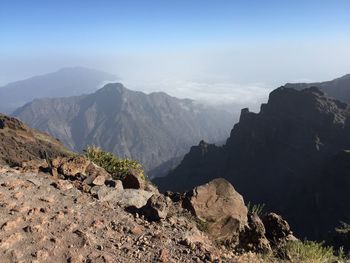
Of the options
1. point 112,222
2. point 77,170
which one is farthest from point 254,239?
point 77,170

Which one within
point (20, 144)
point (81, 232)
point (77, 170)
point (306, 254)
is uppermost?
point (81, 232)

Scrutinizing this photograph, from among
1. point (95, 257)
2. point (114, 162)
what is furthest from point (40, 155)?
point (95, 257)

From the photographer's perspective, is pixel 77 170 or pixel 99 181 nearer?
pixel 99 181

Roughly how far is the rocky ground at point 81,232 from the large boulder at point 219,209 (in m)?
2.37

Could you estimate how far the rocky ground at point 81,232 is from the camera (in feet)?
40.8

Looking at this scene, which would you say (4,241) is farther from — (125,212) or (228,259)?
(228,259)

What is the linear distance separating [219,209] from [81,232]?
7.89 metres

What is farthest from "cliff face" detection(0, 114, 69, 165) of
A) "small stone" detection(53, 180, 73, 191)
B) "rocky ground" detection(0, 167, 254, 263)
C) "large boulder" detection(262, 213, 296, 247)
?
"rocky ground" detection(0, 167, 254, 263)

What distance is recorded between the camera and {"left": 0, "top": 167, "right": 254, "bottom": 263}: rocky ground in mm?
12445

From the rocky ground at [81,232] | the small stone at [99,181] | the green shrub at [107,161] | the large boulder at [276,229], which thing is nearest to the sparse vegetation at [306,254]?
the rocky ground at [81,232]

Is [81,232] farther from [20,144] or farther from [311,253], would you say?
[20,144]

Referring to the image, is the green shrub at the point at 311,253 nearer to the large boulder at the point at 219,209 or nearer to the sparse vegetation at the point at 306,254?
the sparse vegetation at the point at 306,254

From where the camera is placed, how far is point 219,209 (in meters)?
19.8

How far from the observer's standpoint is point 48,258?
479 inches
